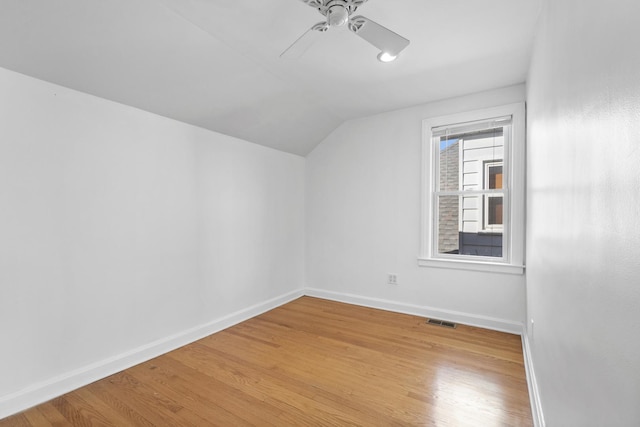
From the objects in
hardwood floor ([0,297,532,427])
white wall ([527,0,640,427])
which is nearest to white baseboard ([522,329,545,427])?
hardwood floor ([0,297,532,427])

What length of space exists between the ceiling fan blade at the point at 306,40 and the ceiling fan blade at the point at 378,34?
0.17 metres

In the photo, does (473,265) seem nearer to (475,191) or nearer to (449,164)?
(475,191)

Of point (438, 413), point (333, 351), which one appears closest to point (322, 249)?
point (333, 351)

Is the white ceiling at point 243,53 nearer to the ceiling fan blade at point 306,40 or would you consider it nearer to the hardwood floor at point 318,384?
the ceiling fan blade at point 306,40

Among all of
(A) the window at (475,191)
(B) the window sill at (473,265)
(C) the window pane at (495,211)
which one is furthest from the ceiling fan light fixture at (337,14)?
(B) the window sill at (473,265)

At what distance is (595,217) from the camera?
0.74 meters

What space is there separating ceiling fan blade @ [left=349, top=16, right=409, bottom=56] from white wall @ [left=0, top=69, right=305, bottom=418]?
1.90 meters

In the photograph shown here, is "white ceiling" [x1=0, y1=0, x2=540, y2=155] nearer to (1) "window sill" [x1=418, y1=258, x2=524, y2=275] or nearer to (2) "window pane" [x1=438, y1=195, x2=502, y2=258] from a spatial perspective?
(2) "window pane" [x1=438, y1=195, x2=502, y2=258]

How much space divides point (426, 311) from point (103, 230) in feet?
10.8

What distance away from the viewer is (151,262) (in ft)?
8.44

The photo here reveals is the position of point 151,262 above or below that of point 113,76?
below

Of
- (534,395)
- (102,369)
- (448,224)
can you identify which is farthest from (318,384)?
(448,224)

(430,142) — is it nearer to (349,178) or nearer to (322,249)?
(349,178)

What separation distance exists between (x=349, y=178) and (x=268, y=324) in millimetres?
2106
